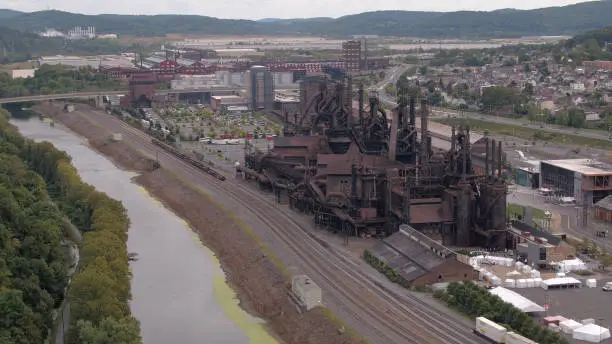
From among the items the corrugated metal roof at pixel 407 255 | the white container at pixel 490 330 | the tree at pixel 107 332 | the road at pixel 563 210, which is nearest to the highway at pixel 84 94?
the road at pixel 563 210

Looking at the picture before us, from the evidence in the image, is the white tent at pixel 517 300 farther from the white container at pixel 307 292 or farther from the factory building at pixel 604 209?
the factory building at pixel 604 209

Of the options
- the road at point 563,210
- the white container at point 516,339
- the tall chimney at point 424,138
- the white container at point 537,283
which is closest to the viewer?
the white container at point 516,339

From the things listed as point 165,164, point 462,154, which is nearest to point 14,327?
point 462,154

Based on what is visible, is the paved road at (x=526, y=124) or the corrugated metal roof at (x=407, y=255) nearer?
the corrugated metal roof at (x=407, y=255)

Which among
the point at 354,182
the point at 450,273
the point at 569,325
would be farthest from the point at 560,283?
the point at 354,182

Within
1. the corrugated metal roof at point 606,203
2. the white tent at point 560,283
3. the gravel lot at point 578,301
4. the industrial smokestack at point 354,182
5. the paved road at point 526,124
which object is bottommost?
the paved road at point 526,124

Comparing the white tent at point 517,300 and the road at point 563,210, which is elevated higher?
the white tent at point 517,300
